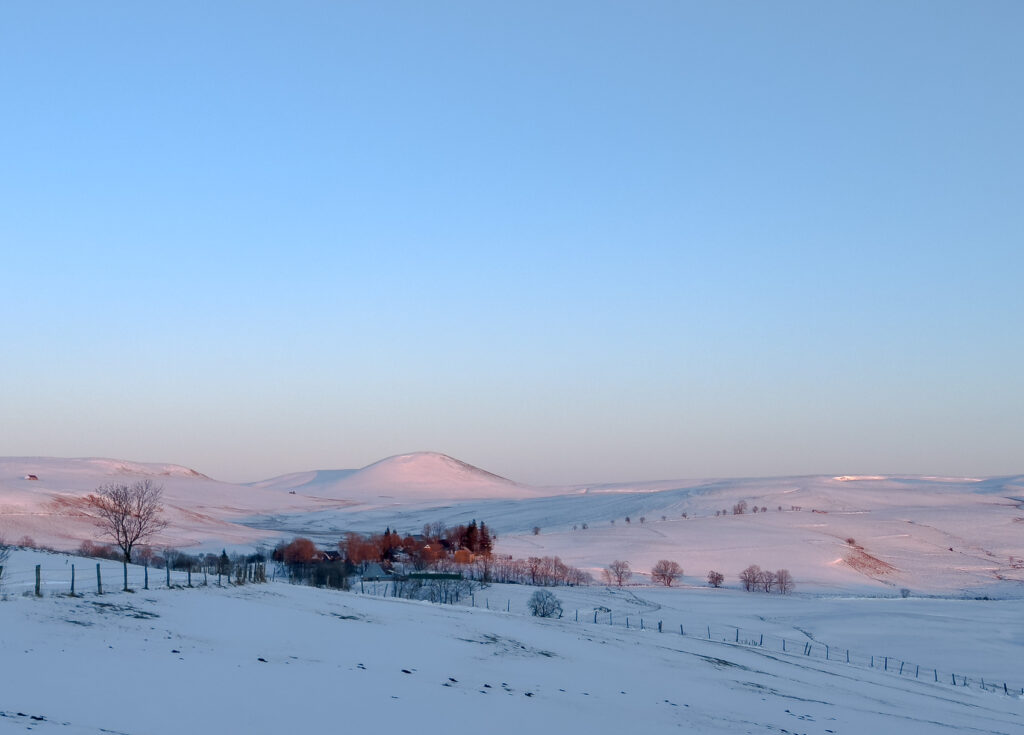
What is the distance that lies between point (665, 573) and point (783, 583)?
370 inches

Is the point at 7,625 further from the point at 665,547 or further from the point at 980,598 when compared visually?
the point at 665,547

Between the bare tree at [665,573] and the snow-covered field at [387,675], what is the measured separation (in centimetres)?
3949

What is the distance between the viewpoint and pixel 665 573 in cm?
7562

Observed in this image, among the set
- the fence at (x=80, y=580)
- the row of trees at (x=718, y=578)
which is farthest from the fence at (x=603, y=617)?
the row of trees at (x=718, y=578)

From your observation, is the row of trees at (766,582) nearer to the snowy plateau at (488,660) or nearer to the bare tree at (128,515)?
the snowy plateau at (488,660)

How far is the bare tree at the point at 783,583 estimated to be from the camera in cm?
7175

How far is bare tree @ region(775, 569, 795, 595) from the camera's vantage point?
71.8m

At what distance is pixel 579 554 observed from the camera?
94375 millimetres

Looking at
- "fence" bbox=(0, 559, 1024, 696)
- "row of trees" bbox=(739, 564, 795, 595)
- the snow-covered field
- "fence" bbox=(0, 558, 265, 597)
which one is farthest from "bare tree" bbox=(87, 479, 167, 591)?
"row of trees" bbox=(739, 564, 795, 595)

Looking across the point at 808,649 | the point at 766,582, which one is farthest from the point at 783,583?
the point at 808,649

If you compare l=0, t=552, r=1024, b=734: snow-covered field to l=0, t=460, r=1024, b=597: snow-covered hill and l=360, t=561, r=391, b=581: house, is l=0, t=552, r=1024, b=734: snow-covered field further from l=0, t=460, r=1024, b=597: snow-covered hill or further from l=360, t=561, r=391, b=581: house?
l=0, t=460, r=1024, b=597: snow-covered hill

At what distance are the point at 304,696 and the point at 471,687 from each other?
3704 mm

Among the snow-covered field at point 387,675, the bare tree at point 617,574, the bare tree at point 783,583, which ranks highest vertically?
the snow-covered field at point 387,675

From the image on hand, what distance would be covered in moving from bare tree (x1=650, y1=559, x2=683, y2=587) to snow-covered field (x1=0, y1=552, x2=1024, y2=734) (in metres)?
39.5
